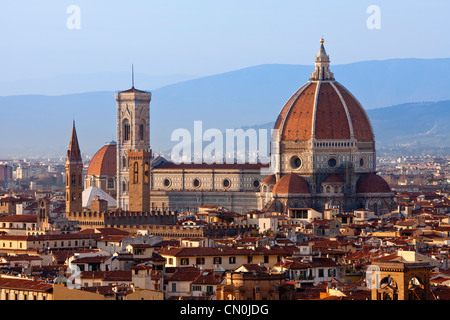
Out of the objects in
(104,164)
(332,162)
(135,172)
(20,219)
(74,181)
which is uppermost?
(104,164)

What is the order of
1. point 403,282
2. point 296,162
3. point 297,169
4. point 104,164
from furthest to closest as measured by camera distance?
1. point 104,164
2. point 296,162
3. point 297,169
4. point 403,282

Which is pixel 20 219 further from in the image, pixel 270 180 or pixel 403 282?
pixel 403 282

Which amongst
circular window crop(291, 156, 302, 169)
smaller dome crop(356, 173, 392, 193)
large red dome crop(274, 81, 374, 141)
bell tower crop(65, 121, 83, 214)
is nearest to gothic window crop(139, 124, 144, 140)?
large red dome crop(274, 81, 374, 141)

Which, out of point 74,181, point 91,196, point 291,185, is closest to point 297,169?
point 291,185

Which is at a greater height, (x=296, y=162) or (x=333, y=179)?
(x=296, y=162)

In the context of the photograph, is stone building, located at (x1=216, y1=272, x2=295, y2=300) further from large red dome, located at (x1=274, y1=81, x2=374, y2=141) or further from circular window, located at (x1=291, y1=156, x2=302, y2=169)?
circular window, located at (x1=291, y1=156, x2=302, y2=169)
